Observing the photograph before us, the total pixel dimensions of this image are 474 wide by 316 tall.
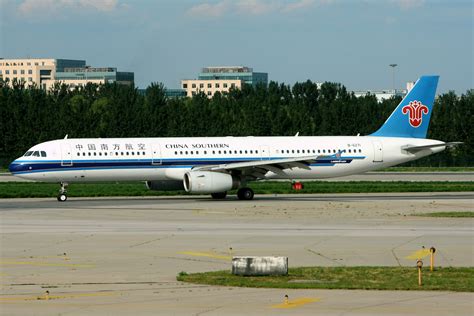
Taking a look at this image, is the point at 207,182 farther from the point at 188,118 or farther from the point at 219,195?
the point at 188,118

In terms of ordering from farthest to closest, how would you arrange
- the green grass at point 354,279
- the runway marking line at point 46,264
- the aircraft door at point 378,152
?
the aircraft door at point 378,152 → the runway marking line at point 46,264 → the green grass at point 354,279

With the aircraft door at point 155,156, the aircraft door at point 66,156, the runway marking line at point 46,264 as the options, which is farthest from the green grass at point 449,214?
the aircraft door at point 66,156

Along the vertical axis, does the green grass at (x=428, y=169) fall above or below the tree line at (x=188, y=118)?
below

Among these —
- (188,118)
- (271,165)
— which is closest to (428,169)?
(188,118)

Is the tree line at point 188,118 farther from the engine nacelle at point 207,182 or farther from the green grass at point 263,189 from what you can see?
the engine nacelle at point 207,182

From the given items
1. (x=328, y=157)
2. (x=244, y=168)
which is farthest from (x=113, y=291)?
(x=328, y=157)

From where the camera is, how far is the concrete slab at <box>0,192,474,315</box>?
1941cm

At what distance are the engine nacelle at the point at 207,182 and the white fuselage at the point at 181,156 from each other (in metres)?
2.12

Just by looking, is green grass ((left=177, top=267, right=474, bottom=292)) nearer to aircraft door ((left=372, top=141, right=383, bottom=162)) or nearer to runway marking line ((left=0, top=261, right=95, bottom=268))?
runway marking line ((left=0, top=261, right=95, bottom=268))

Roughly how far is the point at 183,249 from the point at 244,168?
22795mm

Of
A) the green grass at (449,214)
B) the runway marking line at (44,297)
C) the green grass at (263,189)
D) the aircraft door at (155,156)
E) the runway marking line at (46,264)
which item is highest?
the aircraft door at (155,156)

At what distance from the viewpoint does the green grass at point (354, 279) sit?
21453mm

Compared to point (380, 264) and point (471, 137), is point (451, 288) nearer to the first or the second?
point (380, 264)

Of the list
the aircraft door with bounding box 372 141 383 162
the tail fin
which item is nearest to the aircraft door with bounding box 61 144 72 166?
the aircraft door with bounding box 372 141 383 162
